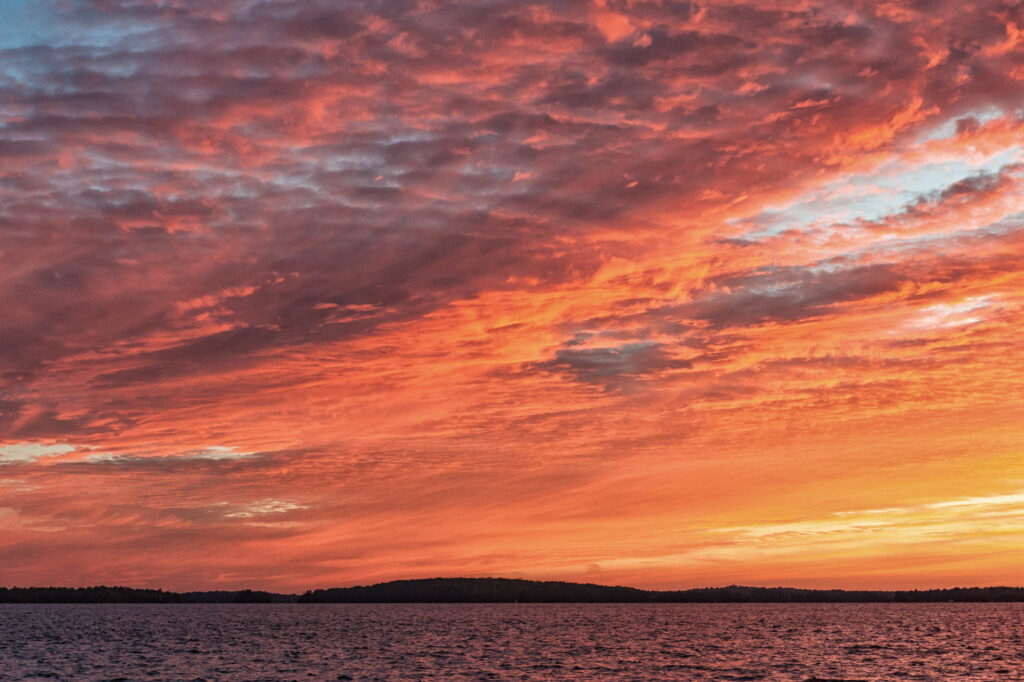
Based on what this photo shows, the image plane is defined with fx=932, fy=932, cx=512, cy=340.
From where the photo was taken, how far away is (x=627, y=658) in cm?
10581

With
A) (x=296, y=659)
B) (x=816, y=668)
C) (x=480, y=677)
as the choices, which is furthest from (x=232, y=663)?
(x=816, y=668)

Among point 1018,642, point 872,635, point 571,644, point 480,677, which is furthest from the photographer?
point 872,635

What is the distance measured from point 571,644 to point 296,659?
143 feet

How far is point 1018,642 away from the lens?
14262cm

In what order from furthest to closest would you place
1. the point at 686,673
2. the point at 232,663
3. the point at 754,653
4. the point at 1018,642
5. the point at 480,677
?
the point at 1018,642 < the point at 754,653 < the point at 232,663 < the point at 686,673 < the point at 480,677

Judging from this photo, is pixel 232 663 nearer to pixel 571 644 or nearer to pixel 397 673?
pixel 397 673

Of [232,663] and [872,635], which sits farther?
[872,635]

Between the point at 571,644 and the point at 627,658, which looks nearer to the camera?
the point at 627,658

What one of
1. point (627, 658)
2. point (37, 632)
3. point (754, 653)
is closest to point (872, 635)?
point (754, 653)

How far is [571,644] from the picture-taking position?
439ft

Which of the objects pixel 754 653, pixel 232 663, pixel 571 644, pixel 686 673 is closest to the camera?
pixel 686 673

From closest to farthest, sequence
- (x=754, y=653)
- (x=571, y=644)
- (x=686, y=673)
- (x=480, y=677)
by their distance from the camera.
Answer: (x=480, y=677)
(x=686, y=673)
(x=754, y=653)
(x=571, y=644)

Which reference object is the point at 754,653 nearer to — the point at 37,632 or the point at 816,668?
the point at 816,668

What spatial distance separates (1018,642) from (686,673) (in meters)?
83.8
